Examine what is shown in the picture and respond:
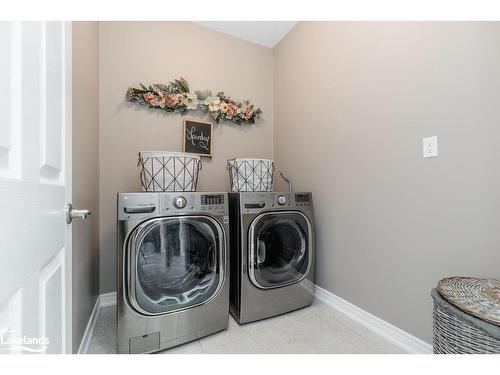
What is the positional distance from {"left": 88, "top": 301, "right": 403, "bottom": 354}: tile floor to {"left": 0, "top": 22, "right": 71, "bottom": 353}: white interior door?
2.74 feet

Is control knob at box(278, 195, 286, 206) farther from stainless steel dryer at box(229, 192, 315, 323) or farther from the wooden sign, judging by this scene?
the wooden sign

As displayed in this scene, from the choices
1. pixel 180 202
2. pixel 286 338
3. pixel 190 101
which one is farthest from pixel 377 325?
pixel 190 101

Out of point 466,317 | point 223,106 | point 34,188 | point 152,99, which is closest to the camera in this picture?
point 34,188

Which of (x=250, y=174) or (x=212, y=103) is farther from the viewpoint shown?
(x=212, y=103)

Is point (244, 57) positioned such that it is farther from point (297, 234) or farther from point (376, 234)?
point (376, 234)

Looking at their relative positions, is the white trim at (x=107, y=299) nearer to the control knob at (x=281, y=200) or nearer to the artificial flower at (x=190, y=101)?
the control knob at (x=281, y=200)

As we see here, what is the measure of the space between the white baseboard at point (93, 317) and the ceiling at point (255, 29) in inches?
100

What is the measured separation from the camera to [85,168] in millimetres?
1366

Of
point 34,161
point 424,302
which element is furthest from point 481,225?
point 34,161

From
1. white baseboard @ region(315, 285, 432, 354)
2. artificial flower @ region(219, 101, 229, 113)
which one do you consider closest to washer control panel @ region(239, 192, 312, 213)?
white baseboard @ region(315, 285, 432, 354)

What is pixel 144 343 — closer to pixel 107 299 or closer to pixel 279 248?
pixel 107 299

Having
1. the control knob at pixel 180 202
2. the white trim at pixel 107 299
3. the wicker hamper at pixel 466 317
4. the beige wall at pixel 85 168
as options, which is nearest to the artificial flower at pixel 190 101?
the beige wall at pixel 85 168

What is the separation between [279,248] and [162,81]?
173 cm

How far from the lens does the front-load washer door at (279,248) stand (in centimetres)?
155
